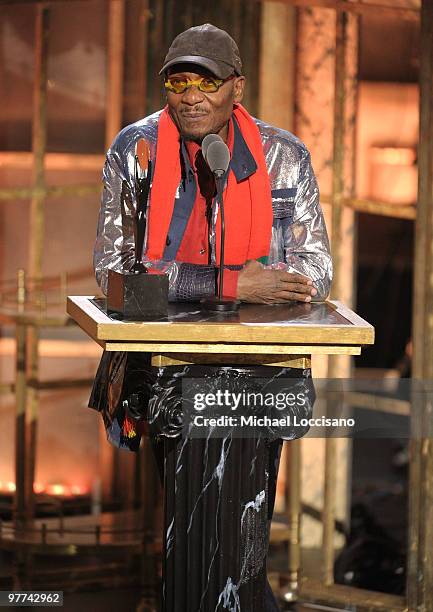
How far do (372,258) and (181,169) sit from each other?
2.36 metres

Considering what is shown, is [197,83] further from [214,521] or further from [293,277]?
[214,521]

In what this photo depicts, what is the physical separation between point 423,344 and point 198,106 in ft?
7.14

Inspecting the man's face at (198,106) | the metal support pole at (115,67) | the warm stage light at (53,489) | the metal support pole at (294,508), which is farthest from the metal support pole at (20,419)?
the man's face at (198,106)

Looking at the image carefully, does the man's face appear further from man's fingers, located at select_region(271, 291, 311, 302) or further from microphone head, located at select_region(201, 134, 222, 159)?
man's fingers, located at select_region(271, 291, 311, 302)

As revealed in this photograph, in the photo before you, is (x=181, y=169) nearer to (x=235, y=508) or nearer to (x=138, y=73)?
(x=235, y=508)

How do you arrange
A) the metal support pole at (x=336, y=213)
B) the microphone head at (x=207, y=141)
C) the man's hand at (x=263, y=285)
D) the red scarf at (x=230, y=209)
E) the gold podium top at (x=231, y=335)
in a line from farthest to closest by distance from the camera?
the metal support pole at (x=336, y=213), the red scarf at (x=230, y=209), the man's hand at (x=263, y=285), the microphone head at (x=207, y=141), the gold podium top at (x=231, y=335)

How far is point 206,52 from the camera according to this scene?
14.6 feet

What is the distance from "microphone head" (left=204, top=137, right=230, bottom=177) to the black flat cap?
0.26 meters

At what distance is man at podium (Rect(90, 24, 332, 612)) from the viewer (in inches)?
167

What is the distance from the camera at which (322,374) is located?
695 centimetres

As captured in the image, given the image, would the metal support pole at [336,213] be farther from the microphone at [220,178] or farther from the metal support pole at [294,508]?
the microphone at [220,178]

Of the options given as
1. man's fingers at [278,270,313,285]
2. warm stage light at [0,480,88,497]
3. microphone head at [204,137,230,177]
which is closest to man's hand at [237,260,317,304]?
man's fingers at [278,270,313,285]

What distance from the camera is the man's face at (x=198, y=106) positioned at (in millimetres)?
4441

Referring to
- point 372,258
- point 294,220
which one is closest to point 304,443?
point 372,258
